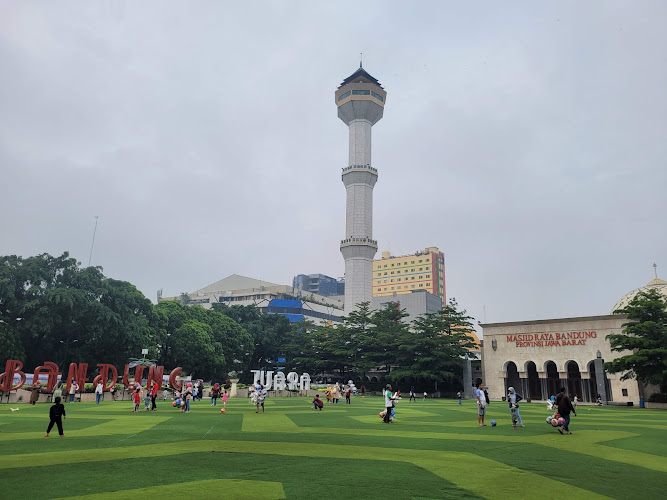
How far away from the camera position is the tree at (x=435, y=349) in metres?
59.3

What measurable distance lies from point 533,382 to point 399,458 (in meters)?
53.1

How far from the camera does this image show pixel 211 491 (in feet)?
29.8

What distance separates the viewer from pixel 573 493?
31.4 ft

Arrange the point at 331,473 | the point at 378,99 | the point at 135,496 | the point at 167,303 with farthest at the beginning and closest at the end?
1. the point at 378,99
2. the point at 167,303
3. the point at 331,473
4. the point at 135,496

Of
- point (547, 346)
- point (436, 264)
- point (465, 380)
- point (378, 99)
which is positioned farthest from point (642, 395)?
point (436, 264)

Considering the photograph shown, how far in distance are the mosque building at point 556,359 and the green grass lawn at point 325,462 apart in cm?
3651

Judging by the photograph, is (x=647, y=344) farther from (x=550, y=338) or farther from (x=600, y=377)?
(x=550, y=338)

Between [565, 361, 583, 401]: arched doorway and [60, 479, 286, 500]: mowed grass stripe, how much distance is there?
5587 centimetres

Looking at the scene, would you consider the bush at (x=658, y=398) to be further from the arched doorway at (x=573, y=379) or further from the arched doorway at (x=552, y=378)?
the arched doorway at (x=552, y=378)

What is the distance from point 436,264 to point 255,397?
543ft

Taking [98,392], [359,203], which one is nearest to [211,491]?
[98,392]

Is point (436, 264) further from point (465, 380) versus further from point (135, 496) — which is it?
point (135, 496)

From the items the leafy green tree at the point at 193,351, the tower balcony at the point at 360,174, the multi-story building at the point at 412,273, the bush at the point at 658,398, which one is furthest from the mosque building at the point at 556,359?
the multi-story building at the point at 412,273

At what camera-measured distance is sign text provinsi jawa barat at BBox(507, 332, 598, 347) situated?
2173 inches
